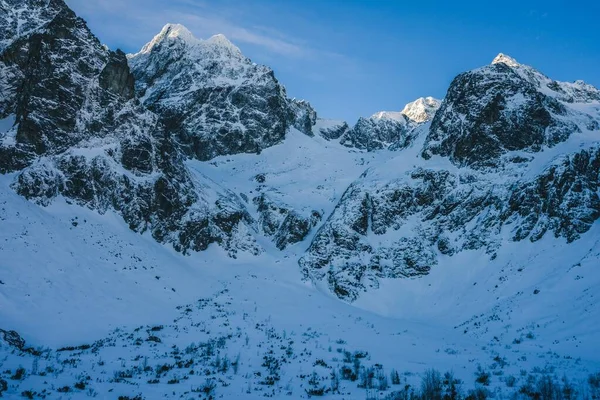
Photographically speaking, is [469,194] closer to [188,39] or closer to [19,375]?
[19,375]

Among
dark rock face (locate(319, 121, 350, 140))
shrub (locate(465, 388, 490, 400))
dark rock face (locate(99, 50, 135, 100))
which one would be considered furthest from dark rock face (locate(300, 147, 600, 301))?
dark rock face (locate(319, 121, 350, 140))

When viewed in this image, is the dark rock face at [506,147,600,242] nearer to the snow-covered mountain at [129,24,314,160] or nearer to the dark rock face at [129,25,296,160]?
the dark rock face at [129,25,296,160]

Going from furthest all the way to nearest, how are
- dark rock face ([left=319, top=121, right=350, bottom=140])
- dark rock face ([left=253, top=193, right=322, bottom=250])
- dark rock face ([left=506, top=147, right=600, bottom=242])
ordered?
dark rock face ([left=319, top=121, right=350, bottom=140]) → dark rock face ([left=253, top=193, right=322, bottom=250]) → dark rock face ([left=506, top=147, right=600, bottom=242])

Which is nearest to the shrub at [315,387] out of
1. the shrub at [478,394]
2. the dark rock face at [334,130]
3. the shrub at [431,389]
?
the shrub at [431,389]

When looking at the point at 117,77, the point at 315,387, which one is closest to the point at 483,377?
the point at 315,387

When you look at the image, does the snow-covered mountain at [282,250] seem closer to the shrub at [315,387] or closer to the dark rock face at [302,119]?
the shrub at [315,387]

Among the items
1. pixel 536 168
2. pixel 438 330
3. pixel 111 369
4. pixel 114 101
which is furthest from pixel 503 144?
pixel 111 369
